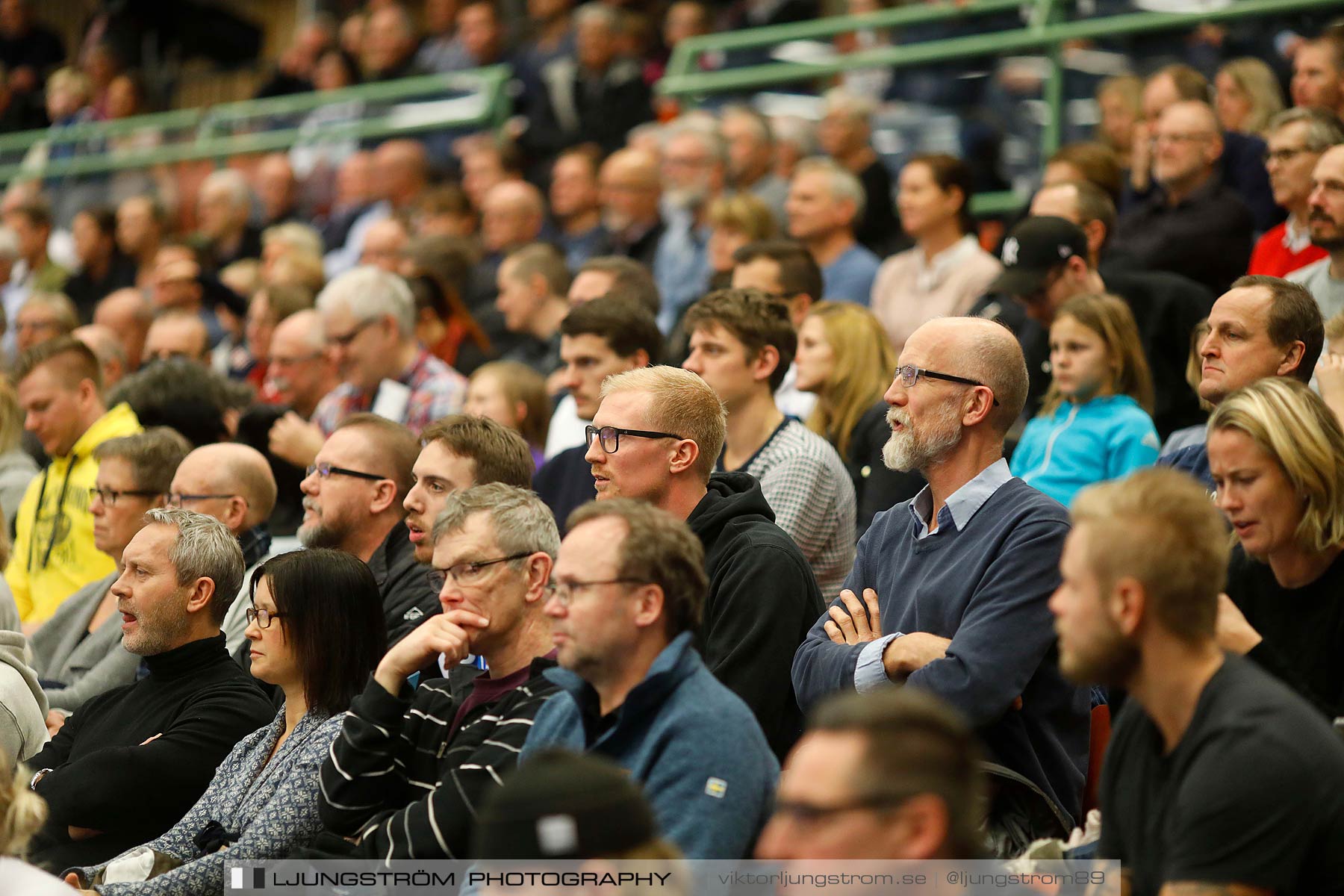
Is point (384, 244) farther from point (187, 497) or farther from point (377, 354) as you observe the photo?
point (187, 497)

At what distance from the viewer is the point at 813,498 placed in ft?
16.7

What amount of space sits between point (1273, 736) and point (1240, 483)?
33.8 inches

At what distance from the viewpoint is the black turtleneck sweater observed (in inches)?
174

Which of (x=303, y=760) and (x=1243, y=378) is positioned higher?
(x=1243, y=378)

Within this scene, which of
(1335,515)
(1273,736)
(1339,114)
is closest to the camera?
(1273,736)

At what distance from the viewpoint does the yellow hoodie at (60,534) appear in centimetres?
664

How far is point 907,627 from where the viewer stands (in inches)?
154

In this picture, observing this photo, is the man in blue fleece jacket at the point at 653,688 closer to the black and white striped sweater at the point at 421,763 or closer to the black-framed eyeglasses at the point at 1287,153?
the black and white striped sweater at the point at 421,763

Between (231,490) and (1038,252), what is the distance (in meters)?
3.14

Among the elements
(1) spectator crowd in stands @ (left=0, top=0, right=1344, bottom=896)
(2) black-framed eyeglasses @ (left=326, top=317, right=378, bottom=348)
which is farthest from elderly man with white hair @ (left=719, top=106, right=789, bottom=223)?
(2) black-framed eyeglasses @ (left=326, top=317, right=378, bottom=348)

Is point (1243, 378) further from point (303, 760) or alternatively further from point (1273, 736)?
point (303, 760)

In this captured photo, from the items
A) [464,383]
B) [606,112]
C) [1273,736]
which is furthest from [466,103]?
[1273,736]

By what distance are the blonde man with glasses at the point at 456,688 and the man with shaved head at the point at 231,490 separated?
1893 mm

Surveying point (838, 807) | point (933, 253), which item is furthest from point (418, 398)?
point (838, 807)
